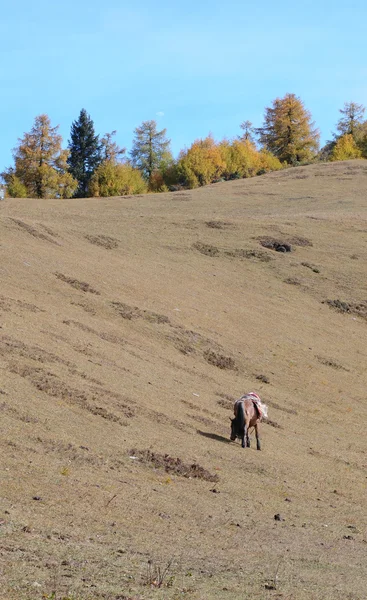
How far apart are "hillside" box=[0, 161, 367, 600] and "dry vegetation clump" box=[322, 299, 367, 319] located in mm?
133

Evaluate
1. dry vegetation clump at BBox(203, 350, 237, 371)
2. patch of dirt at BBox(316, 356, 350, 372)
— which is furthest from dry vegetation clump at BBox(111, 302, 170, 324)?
patch of dirt at BBox(316, 356, 350, 372)

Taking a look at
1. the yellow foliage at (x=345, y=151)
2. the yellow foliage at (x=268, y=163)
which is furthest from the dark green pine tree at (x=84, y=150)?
the yellow foliage at (x=345, y=151)

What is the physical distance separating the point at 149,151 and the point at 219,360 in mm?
89700

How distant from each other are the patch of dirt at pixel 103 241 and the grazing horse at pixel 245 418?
85.4 ft

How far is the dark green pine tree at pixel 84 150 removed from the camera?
108 metres

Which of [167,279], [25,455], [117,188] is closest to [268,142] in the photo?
[117,188]

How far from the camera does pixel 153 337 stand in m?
30.7

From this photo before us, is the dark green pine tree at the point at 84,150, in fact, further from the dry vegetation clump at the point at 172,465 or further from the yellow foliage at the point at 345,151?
the dry vegetation clump at the point at 172,465

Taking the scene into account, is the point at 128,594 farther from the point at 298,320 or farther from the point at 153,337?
the point at 298,320

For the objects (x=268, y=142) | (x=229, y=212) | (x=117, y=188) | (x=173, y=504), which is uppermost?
(x=268, y=142)

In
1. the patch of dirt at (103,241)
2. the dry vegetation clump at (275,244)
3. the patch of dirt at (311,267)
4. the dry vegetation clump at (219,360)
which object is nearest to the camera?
the dry vegetation clump at (219,360)

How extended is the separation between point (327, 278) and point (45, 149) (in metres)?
52.6

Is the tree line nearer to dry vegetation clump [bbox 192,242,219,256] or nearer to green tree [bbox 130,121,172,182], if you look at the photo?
green tree [bbox 130,121,172,182]

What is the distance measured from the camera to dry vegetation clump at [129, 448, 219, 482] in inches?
669
